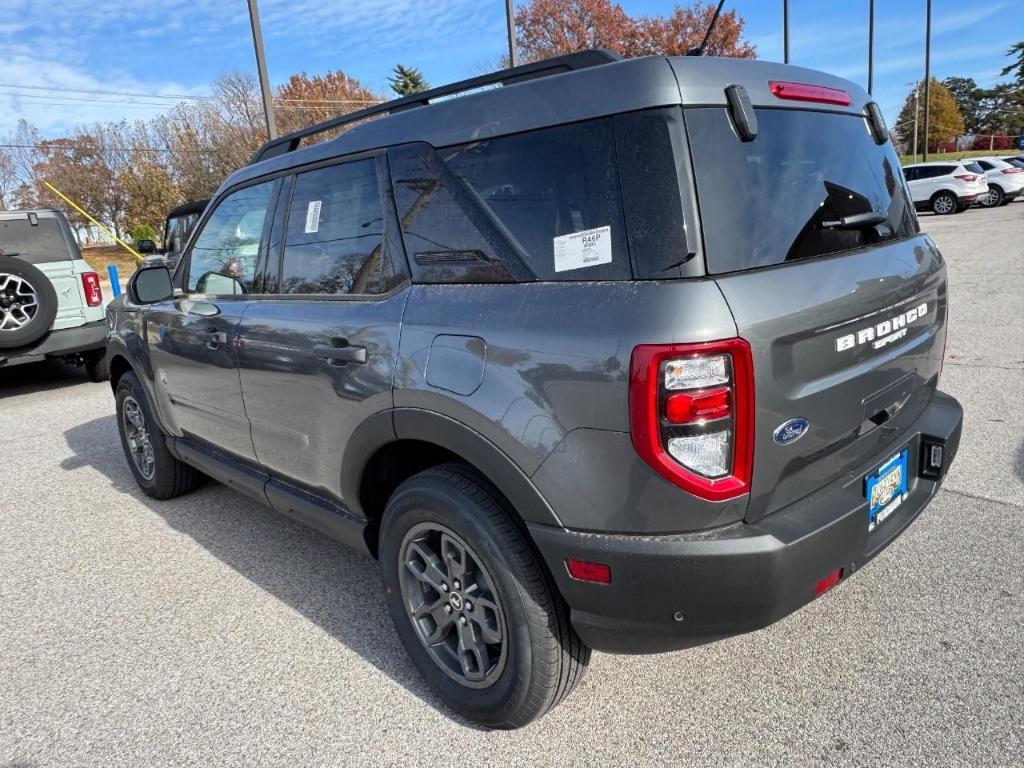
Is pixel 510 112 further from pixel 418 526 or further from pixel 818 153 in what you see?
pixel 418 526

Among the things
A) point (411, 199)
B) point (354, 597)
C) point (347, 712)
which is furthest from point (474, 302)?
point (354, 597)

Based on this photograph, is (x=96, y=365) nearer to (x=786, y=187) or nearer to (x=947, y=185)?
(x=786, y=187)

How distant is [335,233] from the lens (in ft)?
9.12

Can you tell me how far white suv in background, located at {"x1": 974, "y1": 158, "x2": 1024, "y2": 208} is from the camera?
25.2 m

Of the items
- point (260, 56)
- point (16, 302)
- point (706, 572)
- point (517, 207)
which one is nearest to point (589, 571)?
point (706, 572)

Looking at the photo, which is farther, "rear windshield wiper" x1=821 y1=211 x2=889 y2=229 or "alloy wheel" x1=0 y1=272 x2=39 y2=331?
"alloy wheel" x1=0 y1=272 x2=39 y2=331

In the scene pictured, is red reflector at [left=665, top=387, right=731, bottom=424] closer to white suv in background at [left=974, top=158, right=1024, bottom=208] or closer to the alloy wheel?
the alloy wheel

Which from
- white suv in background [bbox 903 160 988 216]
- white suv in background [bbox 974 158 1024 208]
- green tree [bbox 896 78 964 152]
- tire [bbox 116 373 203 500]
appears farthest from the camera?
green tree [bbox 896 78 964 152]

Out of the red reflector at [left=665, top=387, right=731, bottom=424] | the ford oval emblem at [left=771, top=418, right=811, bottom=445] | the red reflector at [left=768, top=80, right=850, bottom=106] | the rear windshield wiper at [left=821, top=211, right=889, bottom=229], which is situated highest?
the red reflector at [left=768, top=80, right=850, bottom=106]

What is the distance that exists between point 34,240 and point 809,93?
807 centimetres

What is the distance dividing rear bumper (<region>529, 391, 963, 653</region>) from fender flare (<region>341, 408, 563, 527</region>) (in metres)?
0.08

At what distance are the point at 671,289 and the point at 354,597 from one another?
2.15 meters

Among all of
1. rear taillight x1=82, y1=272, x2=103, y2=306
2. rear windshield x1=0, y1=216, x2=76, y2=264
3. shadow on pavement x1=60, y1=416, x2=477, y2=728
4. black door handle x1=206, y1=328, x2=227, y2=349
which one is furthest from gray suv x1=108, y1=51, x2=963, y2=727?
rear windshield x1=0, y1=216, x2=76, y2=264

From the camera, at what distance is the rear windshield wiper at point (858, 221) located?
216 cm
